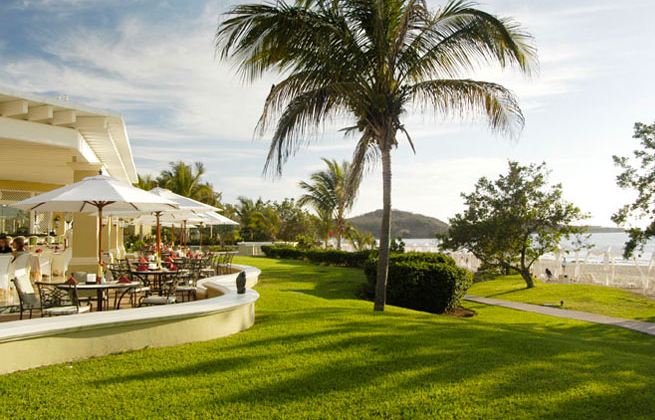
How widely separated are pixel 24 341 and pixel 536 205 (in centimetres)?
1906

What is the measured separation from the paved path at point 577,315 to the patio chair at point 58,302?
11.6 metres

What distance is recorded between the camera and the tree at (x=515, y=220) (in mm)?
20094

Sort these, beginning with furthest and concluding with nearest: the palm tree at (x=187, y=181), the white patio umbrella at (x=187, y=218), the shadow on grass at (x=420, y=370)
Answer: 1. the palm tree at (x=187, y=181)
2. the white patio umbrella at (x=187, y=218)
3. the shadow on grass at (x=420, y=370)

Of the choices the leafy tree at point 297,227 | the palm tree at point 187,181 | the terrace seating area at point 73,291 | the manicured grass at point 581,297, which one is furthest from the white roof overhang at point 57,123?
the leafy tree at point 297,227

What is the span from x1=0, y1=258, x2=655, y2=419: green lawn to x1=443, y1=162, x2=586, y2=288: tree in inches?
497

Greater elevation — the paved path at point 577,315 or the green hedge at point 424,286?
the green hedge at point 424,286

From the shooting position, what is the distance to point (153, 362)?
19.7ft

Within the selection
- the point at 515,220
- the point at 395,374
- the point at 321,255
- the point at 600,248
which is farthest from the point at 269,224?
the point at 600,248

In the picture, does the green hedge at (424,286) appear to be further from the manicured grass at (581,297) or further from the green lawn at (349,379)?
the green lawn at (349,379)

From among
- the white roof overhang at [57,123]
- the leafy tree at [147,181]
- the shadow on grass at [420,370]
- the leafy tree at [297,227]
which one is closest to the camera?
the shadow on grass at [420,370]

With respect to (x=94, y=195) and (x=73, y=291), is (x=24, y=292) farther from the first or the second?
(x=94, y=195)

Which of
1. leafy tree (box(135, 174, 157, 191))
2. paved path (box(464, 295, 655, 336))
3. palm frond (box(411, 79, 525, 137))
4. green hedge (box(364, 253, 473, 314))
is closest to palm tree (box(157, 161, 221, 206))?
leafy tree (box(135, 174, 157, 191))

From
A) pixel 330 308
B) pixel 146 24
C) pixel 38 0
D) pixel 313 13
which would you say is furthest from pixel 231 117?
pixel 330 308

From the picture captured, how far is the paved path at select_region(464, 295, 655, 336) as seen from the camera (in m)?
12.2
